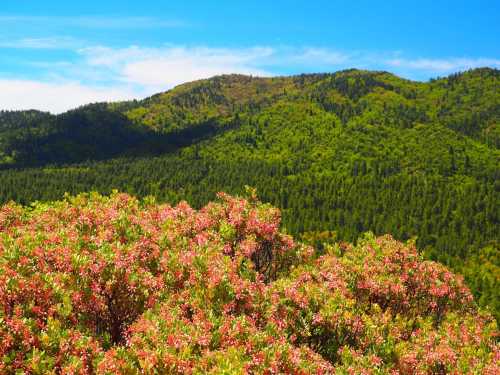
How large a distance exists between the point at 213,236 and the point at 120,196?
10.4 metres

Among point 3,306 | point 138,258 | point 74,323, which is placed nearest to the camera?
point 3,306

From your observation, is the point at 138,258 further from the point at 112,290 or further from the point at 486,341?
the point at 486,341

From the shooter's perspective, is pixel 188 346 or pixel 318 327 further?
pixel 318 327

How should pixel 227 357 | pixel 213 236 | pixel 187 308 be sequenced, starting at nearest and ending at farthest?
pixel 227 357 → pixel 187 308 → pixel 213 236

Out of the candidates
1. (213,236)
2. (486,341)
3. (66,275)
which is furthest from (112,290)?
(486,341)

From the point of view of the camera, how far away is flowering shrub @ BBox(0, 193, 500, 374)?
14344 millimetres

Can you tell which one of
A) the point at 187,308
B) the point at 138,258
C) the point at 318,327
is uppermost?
the point at 138,258

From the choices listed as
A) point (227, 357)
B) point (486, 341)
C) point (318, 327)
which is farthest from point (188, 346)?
point (486, 341)

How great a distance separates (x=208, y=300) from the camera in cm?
1912

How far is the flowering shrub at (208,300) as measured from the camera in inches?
565

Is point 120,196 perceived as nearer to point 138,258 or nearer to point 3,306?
point 138,258

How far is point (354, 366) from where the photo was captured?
18156mm

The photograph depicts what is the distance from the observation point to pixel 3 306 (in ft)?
49.5

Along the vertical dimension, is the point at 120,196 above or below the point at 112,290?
above
